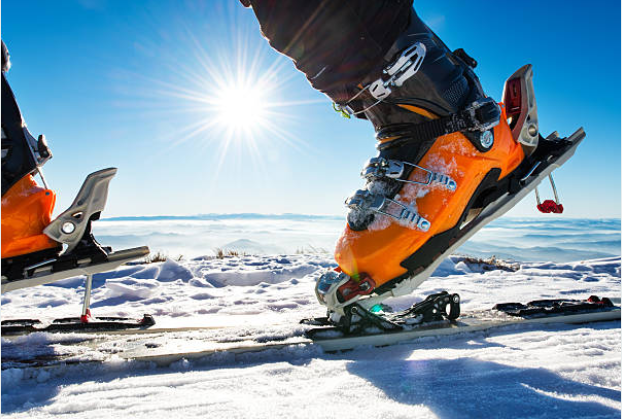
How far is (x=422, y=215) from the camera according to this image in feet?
4.12

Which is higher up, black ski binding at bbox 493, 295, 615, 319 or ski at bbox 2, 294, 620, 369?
black ski binding at bbox 493, 295, 615, 319

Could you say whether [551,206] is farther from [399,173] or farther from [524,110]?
[399,173]

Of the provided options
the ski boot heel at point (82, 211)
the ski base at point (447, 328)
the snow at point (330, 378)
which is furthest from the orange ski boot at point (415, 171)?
the ski boot heel at point (82, 211)

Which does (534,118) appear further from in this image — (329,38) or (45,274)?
(45,274)

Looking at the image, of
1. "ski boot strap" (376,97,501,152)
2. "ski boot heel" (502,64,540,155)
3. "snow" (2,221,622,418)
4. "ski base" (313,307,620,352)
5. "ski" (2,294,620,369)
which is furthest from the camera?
"ski boot heel" (502,64,540,155)

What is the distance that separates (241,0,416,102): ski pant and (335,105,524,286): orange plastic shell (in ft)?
1.25

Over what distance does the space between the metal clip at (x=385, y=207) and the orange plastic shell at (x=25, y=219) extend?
3.28 feet

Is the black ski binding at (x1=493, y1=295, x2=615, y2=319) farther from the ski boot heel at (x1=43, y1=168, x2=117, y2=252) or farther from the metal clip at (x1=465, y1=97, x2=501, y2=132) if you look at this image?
the ski boot heel at (x1=43, y1=168, x2=117, y2=252)

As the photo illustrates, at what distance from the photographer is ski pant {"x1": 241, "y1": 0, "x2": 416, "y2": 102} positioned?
42.7 inches

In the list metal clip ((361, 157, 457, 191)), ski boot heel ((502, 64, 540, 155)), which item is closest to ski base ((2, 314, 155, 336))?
metal clip ((361, 157, 457, 191))

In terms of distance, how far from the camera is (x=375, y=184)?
132 cm

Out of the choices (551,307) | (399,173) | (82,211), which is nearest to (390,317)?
(399,173)

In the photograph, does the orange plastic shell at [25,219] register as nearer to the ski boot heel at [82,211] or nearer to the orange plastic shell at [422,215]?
the ski boot heel at [82,211]

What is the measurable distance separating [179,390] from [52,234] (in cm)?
78
